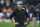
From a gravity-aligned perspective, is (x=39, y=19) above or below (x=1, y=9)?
below

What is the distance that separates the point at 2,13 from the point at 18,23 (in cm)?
960

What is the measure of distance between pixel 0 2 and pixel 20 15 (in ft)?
34.2

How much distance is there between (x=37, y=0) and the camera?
1236 cm

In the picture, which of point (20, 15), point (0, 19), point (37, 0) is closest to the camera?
point (20, 15)

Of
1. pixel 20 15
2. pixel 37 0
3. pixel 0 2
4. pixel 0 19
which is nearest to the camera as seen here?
pixel 20 15

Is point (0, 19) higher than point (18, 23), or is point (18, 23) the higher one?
point (18, 23)

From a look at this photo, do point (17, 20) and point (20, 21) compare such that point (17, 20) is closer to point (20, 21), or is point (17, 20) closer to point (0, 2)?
point (20, 21)

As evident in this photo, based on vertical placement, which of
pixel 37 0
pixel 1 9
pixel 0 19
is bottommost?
pixel 0 19

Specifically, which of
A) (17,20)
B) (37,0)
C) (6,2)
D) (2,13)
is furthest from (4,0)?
(17,20)

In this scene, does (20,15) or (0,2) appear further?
(0,2)

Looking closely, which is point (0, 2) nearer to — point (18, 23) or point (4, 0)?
point (4, 0)

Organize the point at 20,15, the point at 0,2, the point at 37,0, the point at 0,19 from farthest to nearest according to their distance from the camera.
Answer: the point at 0,2, the point at 0,19, the point at 37,0, the point at 20,15

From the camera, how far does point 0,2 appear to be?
→ 14.3 m

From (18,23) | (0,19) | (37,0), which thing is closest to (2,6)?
(0,19)
